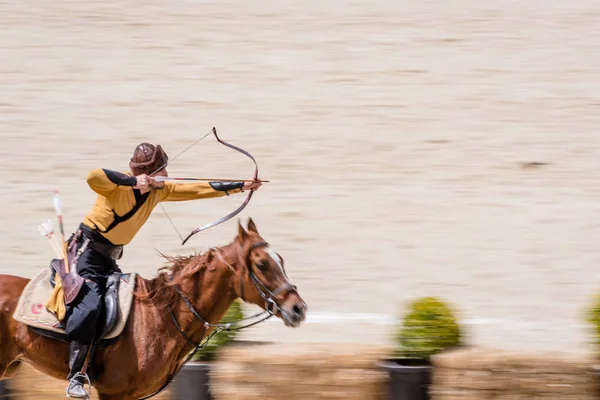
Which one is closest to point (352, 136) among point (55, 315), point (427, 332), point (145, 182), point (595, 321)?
point (427, 332)

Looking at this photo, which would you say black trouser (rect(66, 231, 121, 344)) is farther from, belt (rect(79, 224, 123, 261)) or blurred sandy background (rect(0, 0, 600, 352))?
blurred sandy background (rect(0, 0, 600, 352))

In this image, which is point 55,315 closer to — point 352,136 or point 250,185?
point 250,185

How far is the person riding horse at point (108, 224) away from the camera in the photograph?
23.1 ft

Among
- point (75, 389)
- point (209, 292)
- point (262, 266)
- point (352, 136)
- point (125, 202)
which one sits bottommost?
point (352, 136)

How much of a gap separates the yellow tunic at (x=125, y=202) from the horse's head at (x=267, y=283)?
1.70ft

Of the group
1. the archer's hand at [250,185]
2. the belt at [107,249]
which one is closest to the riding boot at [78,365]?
the belt at [107,249]

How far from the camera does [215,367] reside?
828 centimetres

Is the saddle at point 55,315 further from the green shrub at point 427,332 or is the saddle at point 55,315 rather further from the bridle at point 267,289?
the green shrub at point 427,332

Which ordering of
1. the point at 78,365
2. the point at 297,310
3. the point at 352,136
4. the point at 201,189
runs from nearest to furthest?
the point at 297,310 < the point at 78,365 < the point at 201,189 < the point at 352,136

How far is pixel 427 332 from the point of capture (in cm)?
826

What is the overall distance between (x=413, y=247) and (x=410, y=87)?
4.63 metres

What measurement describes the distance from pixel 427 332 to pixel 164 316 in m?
2.21

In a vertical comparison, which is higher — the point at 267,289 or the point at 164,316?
the point at 267,289

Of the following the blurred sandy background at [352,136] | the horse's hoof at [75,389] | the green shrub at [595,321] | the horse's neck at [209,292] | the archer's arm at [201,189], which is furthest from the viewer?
the blurred sandy background at [352,136]
